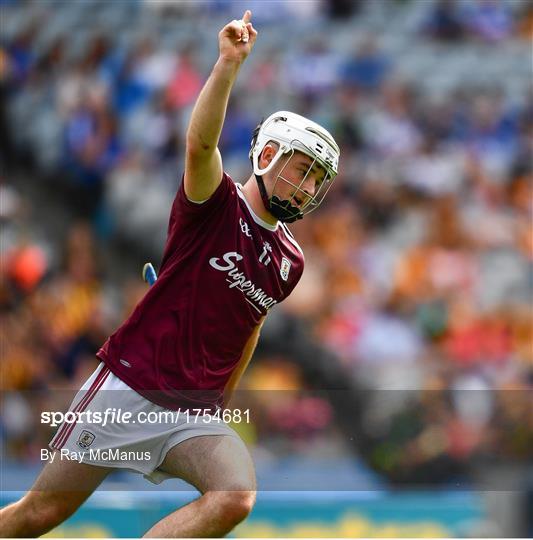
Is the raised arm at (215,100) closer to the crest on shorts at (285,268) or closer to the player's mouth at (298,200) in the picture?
the player's mouth at (298,200)

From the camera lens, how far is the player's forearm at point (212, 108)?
15.1 feet

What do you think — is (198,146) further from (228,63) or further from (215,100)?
(228,63)

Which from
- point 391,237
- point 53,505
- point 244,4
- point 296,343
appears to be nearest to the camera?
point 53,505

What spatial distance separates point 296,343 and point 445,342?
3.92 ft

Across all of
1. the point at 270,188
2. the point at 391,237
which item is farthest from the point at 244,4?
the point at 270,188

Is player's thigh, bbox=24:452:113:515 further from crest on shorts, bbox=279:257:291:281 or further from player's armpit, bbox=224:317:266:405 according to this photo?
crest on shorts, bbox=279:257:291:281

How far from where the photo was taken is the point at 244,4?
14.3 metres

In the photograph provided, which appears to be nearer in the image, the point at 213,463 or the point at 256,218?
the point at 213,463

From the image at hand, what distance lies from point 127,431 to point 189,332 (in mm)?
455

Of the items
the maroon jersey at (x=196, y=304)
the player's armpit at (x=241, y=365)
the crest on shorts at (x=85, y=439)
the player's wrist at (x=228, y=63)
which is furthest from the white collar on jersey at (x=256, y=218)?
the crest on shorts at (x=85, y=439)

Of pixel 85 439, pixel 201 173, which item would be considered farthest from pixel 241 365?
pixel 201 173

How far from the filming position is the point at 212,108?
461cm

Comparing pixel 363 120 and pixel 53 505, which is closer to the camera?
pixel 53 505

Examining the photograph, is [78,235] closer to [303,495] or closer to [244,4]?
[303,495]
